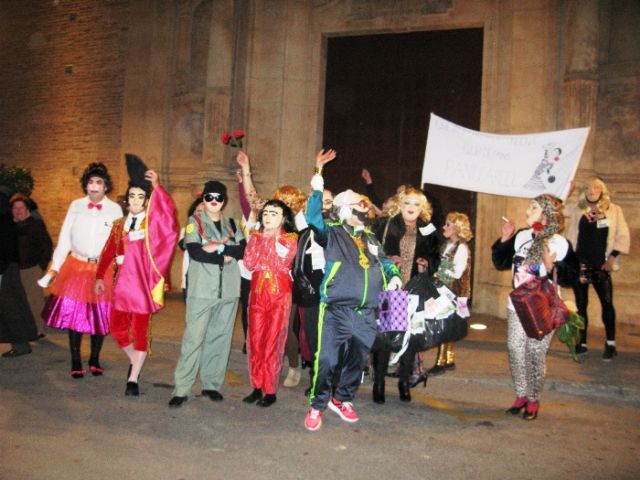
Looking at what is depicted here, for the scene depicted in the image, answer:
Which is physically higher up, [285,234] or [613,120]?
[613,120]

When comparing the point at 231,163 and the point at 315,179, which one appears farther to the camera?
the point at 231,163

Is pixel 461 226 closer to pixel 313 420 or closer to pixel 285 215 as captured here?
pixel 285 215

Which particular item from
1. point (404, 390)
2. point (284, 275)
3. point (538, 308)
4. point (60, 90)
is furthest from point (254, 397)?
point (60, 90)

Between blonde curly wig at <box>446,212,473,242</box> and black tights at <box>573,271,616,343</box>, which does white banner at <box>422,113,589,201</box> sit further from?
blonde curly wig at <box>446,212,473,242</box>

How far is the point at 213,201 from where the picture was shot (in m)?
5.77

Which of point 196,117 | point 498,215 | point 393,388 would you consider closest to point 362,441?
point 393,388

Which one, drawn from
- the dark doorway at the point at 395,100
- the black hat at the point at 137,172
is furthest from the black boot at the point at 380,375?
the dark doorway at the point at 395,100

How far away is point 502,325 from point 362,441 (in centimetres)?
590

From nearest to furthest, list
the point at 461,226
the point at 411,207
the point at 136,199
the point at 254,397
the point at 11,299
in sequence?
1. the point at 254,397
2. the point at 136,199
3. the point at 411,207
4. the point at 461,226
5. the point at 11,299

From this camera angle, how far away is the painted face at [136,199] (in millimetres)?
6090

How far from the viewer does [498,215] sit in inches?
439

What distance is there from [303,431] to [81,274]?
292 cm

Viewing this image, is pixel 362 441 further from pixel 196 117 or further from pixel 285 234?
pixel 196 117

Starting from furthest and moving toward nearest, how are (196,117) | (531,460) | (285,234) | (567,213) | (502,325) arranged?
(196,117) < (502,325) < (567,213) < (285,234) < (531,460)
